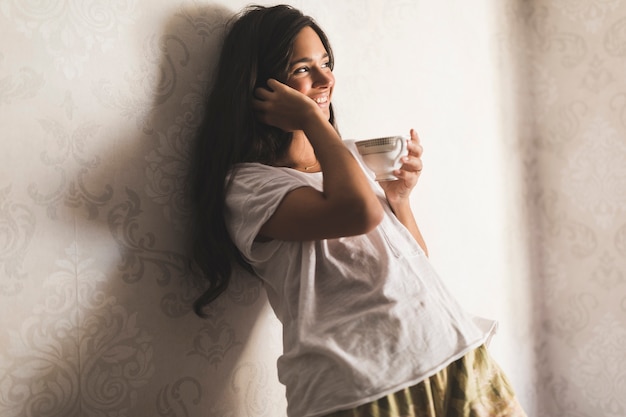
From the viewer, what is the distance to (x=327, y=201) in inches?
33.8

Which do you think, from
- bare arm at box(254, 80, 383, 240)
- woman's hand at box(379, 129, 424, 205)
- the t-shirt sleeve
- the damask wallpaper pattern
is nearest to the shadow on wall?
the damask wallpaper pattern

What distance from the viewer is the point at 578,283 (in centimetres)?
179

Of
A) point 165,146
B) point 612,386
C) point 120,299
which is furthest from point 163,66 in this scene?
point 612,386

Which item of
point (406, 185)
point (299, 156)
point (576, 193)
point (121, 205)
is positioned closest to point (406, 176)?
point (406, 185)

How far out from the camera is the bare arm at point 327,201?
85 centimetres

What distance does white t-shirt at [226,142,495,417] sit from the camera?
33.1 inches

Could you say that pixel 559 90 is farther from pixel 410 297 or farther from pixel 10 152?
pixel 10 152

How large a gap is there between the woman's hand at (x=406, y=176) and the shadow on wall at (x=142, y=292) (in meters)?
0.32

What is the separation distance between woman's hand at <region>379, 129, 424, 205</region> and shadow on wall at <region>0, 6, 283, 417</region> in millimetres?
319

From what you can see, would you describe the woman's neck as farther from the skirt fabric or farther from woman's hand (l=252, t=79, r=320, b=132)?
the skirt fabric

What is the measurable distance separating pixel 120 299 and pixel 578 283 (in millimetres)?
1432

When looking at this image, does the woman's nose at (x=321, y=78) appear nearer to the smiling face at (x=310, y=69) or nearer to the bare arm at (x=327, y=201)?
the smiling face at (x=310, y=69)

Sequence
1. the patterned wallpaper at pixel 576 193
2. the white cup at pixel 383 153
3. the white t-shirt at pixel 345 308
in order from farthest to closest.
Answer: the patterned wallpaper at pixel 576 193, the white cup at pixel 383 153, the white t-shirt at pixel 345 308

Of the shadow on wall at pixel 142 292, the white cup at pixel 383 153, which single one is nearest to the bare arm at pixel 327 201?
the white cup at pixel 383 153
